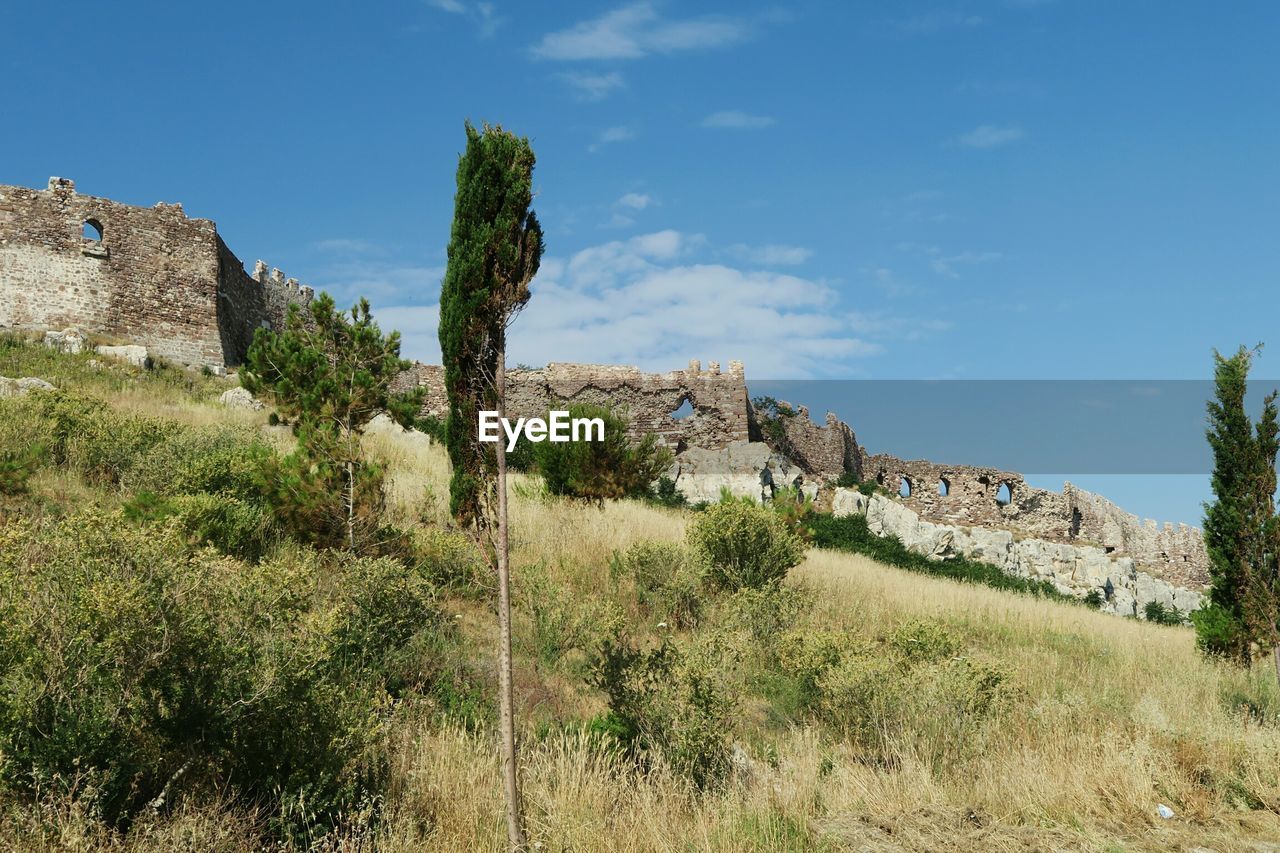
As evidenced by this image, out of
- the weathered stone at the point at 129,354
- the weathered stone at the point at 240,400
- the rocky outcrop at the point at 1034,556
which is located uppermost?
the weathered stone at the point at 129,354

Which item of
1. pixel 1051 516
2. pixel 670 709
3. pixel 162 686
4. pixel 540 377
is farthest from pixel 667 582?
pixel 1051 516

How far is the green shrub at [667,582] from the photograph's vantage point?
1025 centimetres

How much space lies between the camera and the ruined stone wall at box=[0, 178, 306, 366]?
2342 cm

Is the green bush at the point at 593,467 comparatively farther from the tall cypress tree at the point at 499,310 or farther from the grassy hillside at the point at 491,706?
the tall cypress tree at the point at 499,310

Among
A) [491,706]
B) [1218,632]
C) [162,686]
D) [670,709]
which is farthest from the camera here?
[1218,632]

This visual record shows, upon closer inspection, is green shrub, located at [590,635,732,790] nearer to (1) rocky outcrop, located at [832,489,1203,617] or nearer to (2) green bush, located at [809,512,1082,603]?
(2) green bush, located at [809,512,1082,603]

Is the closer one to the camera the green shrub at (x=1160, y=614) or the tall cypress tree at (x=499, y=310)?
the tall cypress tree at (x=499, y=310)

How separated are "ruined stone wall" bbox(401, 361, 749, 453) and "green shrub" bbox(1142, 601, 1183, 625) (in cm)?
1344

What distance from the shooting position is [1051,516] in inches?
1368

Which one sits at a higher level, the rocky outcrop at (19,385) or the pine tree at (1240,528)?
the rocky outcrop at (19,385)

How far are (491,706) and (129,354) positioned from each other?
20047 mm

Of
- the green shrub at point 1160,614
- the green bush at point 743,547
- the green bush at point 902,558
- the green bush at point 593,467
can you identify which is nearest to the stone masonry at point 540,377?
the green bush at point 902,558

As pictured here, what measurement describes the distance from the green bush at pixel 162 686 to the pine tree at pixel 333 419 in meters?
3.96

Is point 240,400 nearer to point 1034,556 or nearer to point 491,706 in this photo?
point 491,706
